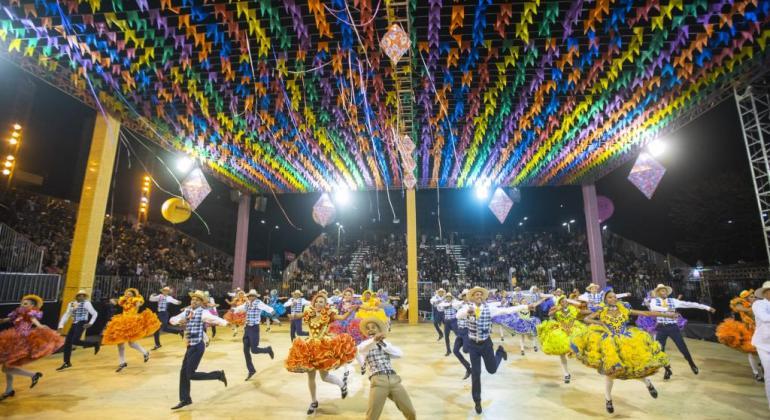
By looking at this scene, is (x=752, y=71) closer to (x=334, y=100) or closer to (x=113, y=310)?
(x=334, y=100)

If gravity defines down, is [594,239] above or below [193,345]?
above

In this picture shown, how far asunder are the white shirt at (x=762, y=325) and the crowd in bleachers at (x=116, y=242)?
1597 centimetres

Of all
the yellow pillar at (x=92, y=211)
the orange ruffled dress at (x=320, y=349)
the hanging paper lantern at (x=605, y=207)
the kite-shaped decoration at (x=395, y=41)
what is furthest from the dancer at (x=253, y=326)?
the hanging paper lantern at (x=605, y=207)

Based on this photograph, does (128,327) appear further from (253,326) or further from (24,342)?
(253,326)

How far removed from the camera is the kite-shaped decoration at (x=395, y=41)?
19.5 ft

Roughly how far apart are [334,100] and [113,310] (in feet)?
31.2

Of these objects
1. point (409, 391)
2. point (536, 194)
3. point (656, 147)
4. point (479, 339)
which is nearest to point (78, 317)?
point (409, 391)

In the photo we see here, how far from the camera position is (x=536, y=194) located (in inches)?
885

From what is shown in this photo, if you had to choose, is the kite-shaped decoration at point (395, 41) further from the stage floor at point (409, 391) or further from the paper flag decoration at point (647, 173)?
the paper flag decoration at point (647, 173)

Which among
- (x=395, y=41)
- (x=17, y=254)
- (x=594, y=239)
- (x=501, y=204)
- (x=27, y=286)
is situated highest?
(x=395, y=41)

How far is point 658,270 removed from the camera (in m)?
17.4

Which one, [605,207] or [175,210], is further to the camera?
[605,207]

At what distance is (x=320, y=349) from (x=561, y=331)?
179 inches

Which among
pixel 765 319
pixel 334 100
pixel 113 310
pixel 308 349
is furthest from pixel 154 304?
pixel 765 319
